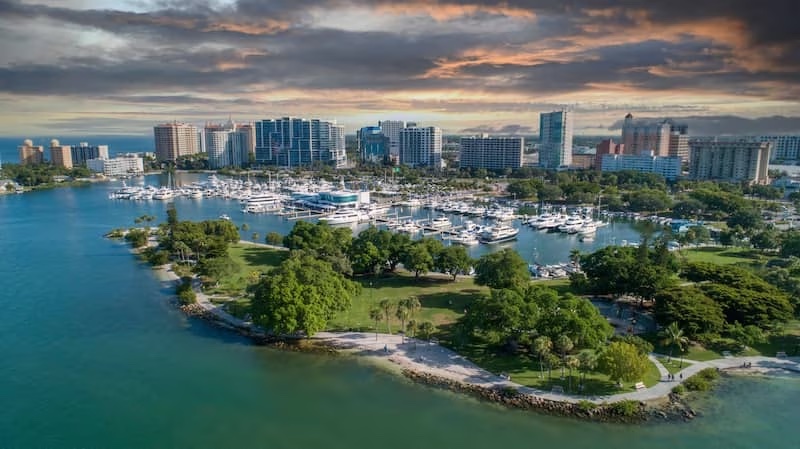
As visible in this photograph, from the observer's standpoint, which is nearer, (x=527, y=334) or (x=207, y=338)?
(x=527, y=334)

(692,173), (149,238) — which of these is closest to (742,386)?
(149,238)

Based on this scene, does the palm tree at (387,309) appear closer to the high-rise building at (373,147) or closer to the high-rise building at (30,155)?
the high-rise building at (373,147)

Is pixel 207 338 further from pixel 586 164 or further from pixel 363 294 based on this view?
pixel 586 164

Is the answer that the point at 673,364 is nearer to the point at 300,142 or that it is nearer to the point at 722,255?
the point at 722,255

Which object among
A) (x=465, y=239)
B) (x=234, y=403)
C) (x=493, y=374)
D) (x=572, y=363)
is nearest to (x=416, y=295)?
(x=493, y=374)

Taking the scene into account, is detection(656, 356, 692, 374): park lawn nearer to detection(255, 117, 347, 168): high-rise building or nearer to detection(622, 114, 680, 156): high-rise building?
detection(622, 114, 680, 156): high-rise building

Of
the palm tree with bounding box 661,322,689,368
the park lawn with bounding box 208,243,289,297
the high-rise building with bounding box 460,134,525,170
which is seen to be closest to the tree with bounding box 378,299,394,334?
the park lawn with bounding box 208,243,289,297
